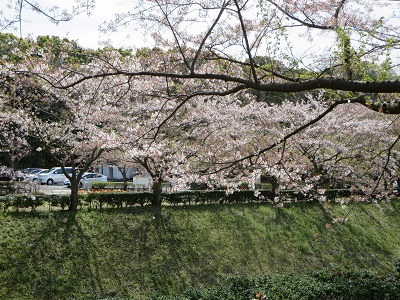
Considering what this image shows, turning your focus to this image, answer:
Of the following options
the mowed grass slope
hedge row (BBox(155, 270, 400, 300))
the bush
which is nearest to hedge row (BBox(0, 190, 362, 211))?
the bush

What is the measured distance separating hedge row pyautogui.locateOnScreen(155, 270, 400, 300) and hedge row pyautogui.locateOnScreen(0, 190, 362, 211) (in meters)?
3.76

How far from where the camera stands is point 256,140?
12344mm

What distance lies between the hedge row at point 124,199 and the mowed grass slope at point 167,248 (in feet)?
1.73

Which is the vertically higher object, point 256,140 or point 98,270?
point 256,140

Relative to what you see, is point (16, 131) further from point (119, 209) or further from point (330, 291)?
point (330, 291)

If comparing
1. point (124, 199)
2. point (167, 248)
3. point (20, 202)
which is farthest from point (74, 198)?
point (167, 248)

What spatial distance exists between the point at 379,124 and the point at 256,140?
197 inches

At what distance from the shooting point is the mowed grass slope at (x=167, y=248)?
970 centimetres

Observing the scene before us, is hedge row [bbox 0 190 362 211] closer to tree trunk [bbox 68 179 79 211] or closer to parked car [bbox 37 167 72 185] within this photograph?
tree trunk [bbox 68 179 79 211]

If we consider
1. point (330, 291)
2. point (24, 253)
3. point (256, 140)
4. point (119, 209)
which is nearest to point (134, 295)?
point (24, 253)

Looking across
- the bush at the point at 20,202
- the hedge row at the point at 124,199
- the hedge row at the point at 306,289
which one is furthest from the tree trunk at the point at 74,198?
the hedge row at the point at 306,289

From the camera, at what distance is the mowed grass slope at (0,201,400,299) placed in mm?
9703

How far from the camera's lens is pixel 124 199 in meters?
13.7

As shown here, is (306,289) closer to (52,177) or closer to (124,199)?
(124,199)
